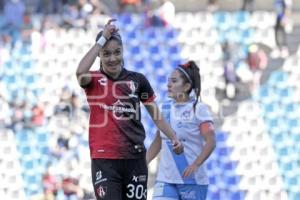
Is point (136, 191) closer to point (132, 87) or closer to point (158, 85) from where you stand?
point (132, 87)

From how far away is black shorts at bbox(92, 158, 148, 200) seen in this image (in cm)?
497

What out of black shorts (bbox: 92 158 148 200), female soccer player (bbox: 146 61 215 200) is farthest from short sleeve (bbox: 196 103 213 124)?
black shorts (bbox: 92 158 148 200)

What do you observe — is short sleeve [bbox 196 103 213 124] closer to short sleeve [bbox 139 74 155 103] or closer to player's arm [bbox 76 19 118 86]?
short sleeve [bbox 139 74 155 103]

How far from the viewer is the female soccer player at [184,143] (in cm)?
592

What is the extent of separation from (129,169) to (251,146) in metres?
4.73

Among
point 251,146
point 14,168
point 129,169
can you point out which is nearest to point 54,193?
point 14,168

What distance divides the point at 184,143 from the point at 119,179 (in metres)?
1.08

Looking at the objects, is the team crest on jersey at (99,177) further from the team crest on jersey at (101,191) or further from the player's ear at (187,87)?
the player's ear at (187,87)

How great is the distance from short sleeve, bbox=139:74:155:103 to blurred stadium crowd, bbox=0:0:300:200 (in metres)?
4.24

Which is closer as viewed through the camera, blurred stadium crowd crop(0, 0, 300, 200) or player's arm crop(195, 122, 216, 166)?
player's arm crop(195, 122, 216, 166)

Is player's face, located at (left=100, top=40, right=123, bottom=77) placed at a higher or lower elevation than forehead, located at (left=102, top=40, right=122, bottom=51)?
lower

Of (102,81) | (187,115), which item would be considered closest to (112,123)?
(102,81)

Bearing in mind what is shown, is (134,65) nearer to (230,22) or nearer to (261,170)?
(230,22)

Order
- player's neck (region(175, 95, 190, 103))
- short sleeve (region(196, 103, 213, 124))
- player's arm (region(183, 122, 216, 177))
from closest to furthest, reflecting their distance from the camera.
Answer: player's arm (region(183, 122, 216, 177)) < short sleeve (region(196, 103, 213, 124)) < player's neck (region(175, 95, 190, 103))
